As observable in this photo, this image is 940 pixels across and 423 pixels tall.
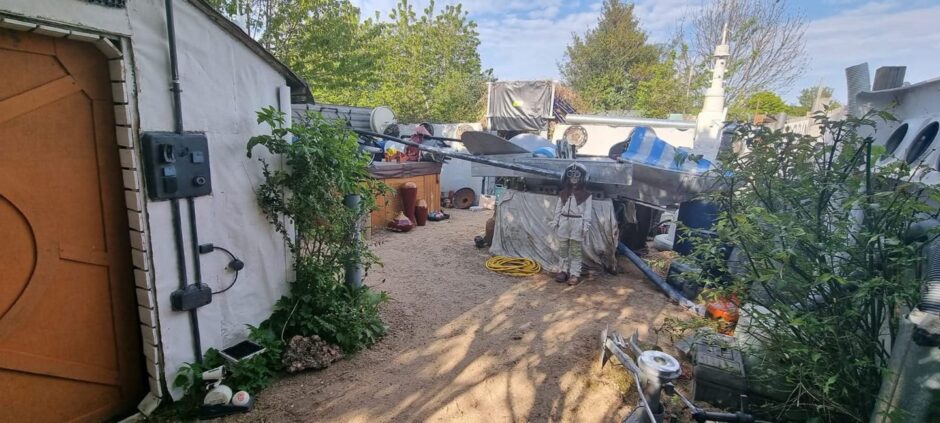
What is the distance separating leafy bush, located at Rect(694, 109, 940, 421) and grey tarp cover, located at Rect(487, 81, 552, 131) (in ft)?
43.8

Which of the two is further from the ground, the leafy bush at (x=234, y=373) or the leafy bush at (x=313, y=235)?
the leafy bush at (x=313, y=235)

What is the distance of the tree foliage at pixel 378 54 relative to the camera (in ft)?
38.0

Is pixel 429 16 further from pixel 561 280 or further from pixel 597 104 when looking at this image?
pixel 561 280

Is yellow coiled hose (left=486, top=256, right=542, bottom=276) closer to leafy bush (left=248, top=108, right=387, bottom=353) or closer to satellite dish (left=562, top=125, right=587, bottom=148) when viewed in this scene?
leafy bush (left=248, top=108, right=387, bottom=353)

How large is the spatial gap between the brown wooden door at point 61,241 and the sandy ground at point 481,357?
110 centimetres

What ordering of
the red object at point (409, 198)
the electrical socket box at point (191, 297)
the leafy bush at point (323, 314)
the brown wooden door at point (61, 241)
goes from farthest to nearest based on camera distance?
the red object at point (409, 198) < the leafy bush at point (323, 314) < the electrical socket box at point (191, 297) < the brown wooden door at point (61, 241)

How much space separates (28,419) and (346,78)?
12.4 metres

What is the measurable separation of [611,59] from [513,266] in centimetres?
2273

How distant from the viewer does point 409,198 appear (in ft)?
30.5

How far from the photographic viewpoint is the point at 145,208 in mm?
2680

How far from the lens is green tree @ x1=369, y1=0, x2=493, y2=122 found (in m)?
19.4

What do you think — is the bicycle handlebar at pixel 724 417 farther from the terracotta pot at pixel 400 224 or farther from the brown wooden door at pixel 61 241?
the terracotta pot at pixel 400 224

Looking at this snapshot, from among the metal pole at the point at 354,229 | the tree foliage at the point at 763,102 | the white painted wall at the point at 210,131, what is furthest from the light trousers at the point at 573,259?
the tree foliage at the point at 763,102

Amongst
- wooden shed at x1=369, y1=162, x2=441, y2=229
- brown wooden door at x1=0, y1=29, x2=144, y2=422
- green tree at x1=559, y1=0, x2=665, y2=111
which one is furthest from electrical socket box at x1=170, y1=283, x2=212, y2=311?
green tree at x1=559, y1=0, x2=665, y2=111
